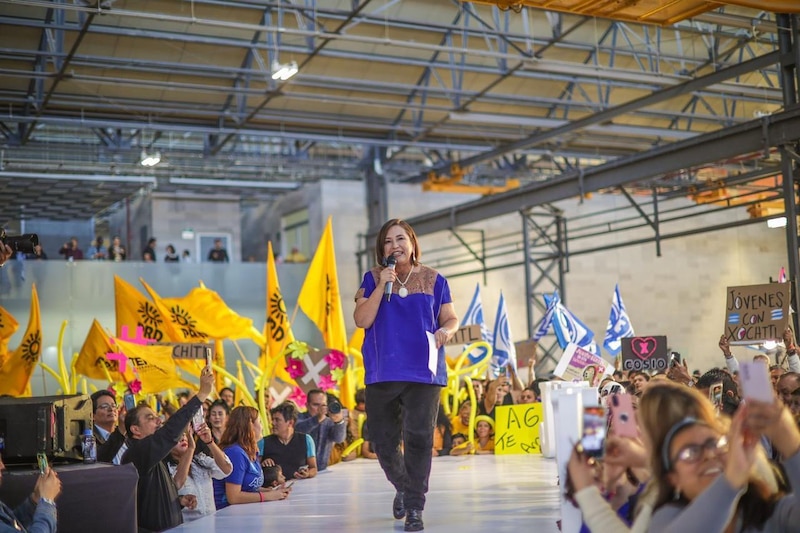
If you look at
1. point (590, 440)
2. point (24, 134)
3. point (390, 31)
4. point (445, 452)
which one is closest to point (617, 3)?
point (445, 452)

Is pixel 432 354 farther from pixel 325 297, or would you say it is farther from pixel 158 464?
pixel 325 297

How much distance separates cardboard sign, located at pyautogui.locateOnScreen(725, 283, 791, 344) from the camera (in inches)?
333

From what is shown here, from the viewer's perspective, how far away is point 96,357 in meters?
14.5

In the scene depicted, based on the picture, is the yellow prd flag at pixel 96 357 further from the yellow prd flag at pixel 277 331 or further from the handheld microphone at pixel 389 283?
the handheld microphone at pixel 389 283

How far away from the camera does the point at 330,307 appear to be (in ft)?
41.2

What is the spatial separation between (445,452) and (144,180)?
14792 mm

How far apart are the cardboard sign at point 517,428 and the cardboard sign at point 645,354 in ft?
3.53

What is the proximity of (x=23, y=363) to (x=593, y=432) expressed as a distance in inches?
499

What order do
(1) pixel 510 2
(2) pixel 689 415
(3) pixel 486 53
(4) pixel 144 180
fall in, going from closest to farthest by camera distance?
(2) pixel 689 415 → (1) pixel 510 2 → (3) pixel 486 53 → (4) pixel 144 180

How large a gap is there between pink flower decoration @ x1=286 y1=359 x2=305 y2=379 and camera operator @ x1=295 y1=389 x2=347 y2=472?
54.1 inches

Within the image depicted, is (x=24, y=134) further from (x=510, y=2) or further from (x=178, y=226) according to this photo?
(x=510, y=2)

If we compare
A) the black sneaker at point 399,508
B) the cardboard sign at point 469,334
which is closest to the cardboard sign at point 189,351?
the cardboard sign at point 469,334

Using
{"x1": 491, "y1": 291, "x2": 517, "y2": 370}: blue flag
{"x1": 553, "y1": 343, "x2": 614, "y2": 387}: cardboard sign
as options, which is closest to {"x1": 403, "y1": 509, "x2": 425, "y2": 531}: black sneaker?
{"x1": 553, "y1": 343, "x2": 614, "y2": 387}: cardboard sign

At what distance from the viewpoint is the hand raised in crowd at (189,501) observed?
6314 millimetres
